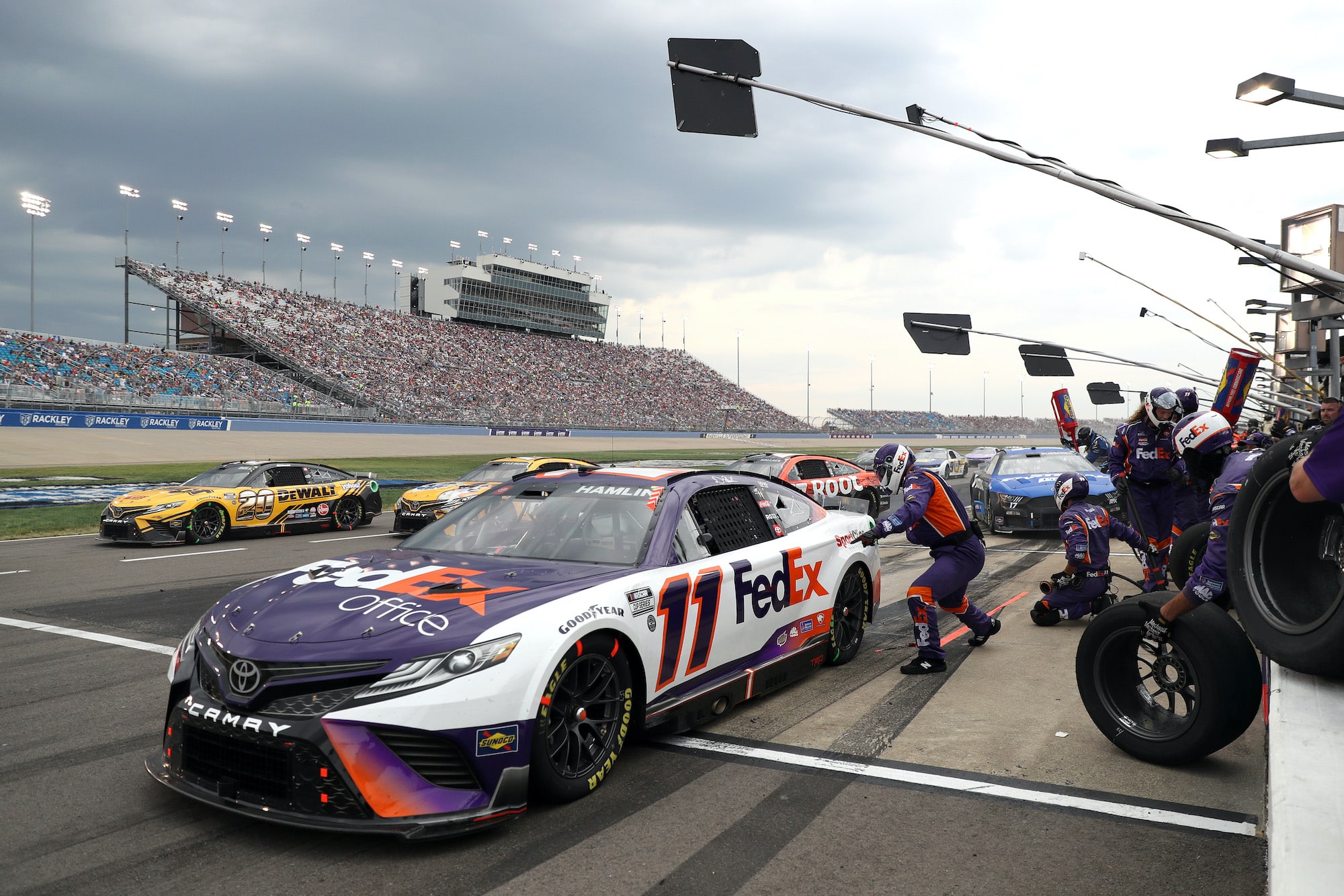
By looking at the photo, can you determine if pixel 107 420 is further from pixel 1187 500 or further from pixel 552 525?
pixel 1187 500

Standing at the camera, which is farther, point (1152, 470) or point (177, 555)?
point (177, 555)

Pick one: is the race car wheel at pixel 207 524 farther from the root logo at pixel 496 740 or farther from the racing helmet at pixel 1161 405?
the racing helmet at pixel 1161 405

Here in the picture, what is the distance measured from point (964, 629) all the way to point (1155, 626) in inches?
135

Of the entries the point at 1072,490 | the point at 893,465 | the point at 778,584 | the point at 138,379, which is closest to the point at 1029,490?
the point at 1072,490

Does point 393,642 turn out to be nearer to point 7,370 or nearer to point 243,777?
point 243,777

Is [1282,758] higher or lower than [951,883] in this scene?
higher

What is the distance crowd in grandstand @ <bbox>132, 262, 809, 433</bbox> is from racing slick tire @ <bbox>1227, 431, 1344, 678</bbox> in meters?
51.9

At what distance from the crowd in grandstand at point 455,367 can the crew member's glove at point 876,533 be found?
49.1 meters

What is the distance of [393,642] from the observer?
133 inches

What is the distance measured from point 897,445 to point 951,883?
13.8 feet

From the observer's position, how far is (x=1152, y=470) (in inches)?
319

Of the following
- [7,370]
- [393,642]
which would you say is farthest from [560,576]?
[7,370]

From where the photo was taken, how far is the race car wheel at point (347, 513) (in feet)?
51.4

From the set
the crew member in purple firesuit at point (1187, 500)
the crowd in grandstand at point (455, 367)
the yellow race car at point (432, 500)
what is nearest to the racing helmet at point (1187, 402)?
the crew member in purple firesuit at point (1187, 500)
